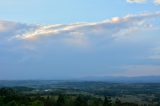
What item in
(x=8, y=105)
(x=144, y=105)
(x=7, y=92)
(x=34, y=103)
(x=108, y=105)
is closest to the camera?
(x=8, y=105)

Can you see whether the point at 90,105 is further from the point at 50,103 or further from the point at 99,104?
the point at 50,103

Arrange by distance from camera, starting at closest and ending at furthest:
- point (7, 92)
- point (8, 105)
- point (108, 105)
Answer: point (8, 105)
point (108, 105)
point (7, 92)

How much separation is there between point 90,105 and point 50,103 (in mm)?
14728

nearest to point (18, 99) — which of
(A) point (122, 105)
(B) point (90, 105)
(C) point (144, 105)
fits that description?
(B) point (90, 105)

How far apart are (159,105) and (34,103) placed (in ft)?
262

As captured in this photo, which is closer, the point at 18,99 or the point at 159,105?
the point at 18,99

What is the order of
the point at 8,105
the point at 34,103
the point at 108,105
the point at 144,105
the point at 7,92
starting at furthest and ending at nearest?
the point at 144,105 < the point at 7,92 < the point at 108,105 < the point at 34,103 < the point at 8,105

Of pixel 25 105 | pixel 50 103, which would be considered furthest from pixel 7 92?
pixel 25 105

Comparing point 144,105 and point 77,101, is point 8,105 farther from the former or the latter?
point 144,105

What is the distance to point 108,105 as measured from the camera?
135125 millimetres

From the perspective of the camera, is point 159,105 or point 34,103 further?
point 159,105

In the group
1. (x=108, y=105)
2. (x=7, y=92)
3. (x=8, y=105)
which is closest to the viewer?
(x=8, y=105)

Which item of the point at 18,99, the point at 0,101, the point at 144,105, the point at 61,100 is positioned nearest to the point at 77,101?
the point at 61,100

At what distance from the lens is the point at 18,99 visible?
12400cm
